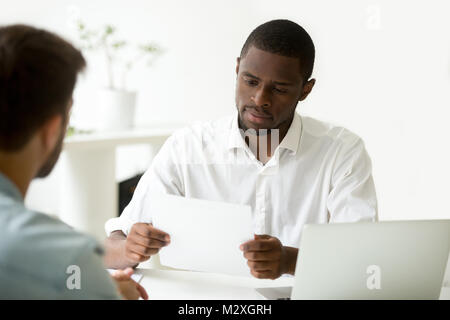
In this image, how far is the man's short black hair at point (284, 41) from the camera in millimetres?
1603

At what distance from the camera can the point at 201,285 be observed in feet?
4.50

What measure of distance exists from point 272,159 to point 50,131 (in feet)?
3.09

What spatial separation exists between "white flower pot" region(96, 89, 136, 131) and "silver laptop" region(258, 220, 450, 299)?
2.04 metres

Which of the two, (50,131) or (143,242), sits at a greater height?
(50,131)

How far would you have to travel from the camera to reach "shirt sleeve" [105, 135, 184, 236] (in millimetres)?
1653

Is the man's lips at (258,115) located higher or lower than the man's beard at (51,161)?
lower

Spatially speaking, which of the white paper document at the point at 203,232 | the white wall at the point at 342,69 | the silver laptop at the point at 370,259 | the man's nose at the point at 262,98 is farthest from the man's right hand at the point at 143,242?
the white wall at the point at 342,69

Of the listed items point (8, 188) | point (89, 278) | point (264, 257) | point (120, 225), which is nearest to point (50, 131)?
point (8, 188)

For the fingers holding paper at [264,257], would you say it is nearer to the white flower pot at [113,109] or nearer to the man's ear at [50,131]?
the man's ear at [50,131]

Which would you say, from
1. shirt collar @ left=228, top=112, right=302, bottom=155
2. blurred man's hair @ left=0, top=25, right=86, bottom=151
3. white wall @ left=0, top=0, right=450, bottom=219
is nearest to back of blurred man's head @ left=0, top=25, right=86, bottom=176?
blurred man's hair @ left=0, top=25, right=86, bottom=151

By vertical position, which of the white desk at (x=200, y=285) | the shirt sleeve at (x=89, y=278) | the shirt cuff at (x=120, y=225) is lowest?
the white desk at (x=200, y=285)

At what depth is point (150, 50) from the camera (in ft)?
10.3

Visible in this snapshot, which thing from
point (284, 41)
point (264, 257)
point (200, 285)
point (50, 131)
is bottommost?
point (200, 285)

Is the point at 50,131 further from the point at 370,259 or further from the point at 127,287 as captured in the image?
the point at 370,259
